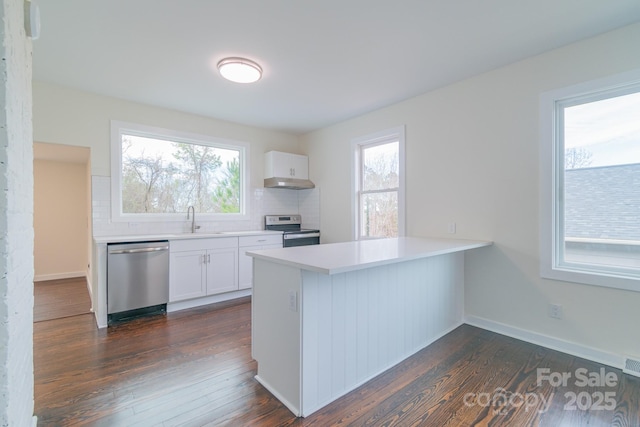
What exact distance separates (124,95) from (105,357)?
9.43 ft

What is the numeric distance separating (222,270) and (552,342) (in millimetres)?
3606

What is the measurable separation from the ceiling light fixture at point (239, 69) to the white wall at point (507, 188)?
1.88m

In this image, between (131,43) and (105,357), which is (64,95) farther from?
(105,357)

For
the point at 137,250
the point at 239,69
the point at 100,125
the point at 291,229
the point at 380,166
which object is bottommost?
the point at 137,250

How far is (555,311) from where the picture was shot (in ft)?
8.14

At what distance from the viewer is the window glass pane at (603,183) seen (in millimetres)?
2205

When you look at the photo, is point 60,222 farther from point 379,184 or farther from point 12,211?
point 379,184

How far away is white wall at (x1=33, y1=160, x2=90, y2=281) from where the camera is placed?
A: 16.5ft

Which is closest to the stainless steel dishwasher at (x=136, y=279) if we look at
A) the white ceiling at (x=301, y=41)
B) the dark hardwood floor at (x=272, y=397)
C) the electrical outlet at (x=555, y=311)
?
the dark hardwood floor at (x=272, y=397)

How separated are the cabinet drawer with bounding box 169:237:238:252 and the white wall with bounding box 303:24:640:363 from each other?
7.79 feet

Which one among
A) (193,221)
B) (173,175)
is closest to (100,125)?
(173,175)

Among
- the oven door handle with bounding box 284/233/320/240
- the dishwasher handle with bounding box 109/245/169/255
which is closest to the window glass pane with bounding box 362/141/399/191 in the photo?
the oven door handle with bounding box 284/233/320/240

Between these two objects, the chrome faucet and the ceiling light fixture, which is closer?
the ceiling light fixture

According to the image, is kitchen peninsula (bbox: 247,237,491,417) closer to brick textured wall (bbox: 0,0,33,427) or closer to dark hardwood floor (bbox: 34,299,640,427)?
dark hardwood floor (bbox: 34,299,640,427)
